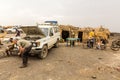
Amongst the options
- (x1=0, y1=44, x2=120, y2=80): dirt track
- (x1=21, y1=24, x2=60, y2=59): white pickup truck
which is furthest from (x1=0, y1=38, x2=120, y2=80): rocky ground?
(x1=21, y1=24, x2=60, y2=59): white pickup truck

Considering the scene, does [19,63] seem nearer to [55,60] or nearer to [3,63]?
[3,63]

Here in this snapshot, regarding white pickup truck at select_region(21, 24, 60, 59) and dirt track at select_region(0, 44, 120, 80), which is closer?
dirt track at select_region(0, 44, 120, 80)

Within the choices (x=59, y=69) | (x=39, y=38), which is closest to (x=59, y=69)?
(x=59, y=69)

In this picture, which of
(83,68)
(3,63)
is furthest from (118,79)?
(3,63)

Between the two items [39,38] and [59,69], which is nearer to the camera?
[59,69]

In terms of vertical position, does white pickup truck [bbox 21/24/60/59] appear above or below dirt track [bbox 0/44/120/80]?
above

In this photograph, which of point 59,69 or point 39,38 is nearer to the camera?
point 59,69

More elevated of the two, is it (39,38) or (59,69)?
(39,38)

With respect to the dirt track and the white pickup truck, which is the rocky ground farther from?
the white pickup truck

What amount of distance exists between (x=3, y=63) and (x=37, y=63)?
200cm

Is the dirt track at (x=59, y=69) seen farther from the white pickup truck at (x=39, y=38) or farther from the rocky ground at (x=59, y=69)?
the white pickup truck at (x=39, y=38)

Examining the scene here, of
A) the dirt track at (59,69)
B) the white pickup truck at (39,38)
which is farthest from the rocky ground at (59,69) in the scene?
the white pickup truck at (39,38)

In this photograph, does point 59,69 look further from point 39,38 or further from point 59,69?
point 39,38

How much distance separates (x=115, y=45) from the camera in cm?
1791
